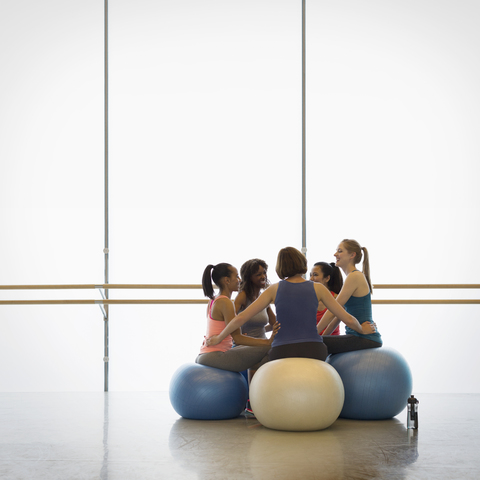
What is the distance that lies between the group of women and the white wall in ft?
4.37

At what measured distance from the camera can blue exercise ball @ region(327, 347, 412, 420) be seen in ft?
10.5

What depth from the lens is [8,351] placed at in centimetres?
487

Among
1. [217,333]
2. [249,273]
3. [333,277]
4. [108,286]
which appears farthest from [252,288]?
[108,286]

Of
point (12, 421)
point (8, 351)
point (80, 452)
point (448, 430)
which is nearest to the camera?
point (80, 452)

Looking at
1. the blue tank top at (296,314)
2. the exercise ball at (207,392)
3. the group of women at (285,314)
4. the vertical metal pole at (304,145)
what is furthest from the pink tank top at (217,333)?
the vertical metal pole at (304,145)

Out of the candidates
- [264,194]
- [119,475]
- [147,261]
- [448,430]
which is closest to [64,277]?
[147,261]

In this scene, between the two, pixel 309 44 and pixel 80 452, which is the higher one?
pixel 309 44

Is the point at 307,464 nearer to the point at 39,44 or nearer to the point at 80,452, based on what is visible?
the point at 80,452

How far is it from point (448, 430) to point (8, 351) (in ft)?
12.0

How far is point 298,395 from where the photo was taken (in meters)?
2.84

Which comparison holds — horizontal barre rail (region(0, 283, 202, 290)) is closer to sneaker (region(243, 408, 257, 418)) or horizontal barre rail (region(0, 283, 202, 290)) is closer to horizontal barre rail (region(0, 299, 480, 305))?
horizontal barre rail (region(0, 299, 480, 305))

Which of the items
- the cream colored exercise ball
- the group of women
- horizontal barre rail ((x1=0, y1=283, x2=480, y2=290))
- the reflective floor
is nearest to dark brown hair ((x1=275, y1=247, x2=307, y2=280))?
the group of women

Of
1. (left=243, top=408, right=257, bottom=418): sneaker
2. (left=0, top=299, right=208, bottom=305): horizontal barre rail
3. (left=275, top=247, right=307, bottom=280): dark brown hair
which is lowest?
(left=243, top=408, right=257, bottom=418): sneaker

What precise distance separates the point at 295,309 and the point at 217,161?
2285 mm
